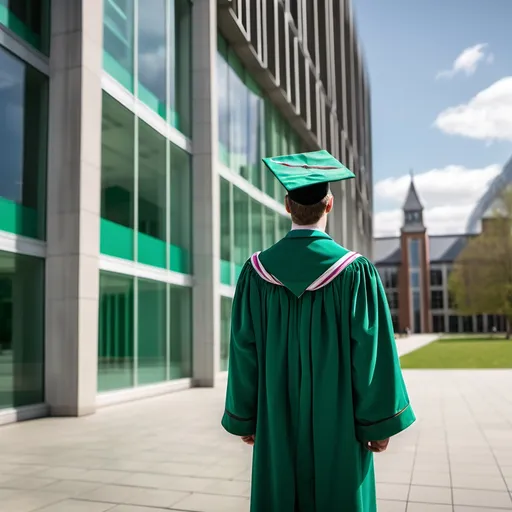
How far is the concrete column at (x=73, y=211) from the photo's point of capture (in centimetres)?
1048

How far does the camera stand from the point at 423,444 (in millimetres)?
7816

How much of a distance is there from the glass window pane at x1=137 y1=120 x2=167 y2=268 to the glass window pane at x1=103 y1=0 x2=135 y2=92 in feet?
3.73

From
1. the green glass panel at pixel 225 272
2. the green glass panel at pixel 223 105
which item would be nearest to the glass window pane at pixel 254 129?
the green glass panel at pixel 223 105

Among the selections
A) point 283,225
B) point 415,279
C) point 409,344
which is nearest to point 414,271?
point 415,279

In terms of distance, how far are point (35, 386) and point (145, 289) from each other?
12.7ft

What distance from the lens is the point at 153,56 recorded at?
14.9m

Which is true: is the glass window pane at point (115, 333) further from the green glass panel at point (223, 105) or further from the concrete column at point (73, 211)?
the green glass panel at point (223, 105)

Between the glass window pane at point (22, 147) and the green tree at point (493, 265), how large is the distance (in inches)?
2109

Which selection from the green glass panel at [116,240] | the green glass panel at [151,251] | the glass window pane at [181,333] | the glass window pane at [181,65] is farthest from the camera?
the glass window pane at [181,65]

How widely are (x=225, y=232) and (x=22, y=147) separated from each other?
8.39 metres

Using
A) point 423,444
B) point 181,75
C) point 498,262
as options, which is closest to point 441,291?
point 498,262

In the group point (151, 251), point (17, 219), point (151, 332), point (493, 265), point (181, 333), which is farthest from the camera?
point (493, 265)

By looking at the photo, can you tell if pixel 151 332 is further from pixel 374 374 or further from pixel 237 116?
pixel 374 374

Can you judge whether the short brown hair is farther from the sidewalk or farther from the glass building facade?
the sidewalk
